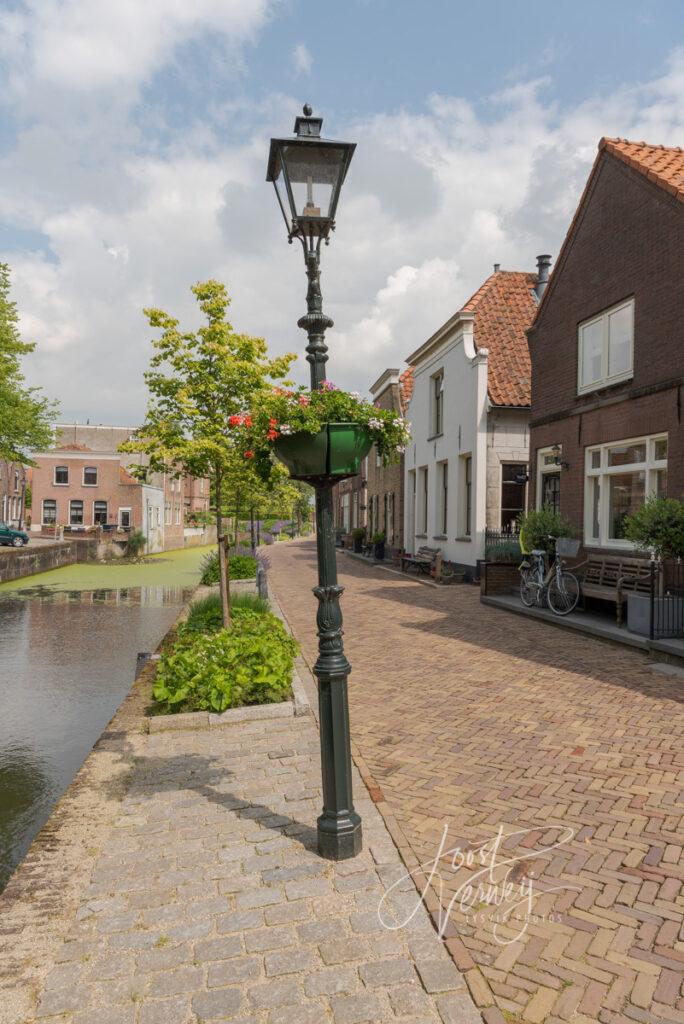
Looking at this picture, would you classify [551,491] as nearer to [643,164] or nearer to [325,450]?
[643,164]

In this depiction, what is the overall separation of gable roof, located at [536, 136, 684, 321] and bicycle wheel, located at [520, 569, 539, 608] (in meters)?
6.34

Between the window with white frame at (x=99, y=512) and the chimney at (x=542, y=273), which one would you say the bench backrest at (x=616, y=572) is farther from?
the window with white frame at (x=99, y=512)

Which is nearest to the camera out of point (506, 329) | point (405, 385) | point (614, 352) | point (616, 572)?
point (616, 572)

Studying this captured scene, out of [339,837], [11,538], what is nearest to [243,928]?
[339,837]

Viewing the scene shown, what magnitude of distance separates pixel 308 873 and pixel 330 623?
A: 130 centimetres

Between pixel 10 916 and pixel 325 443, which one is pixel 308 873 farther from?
pixel 325 443

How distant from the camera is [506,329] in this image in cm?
1870

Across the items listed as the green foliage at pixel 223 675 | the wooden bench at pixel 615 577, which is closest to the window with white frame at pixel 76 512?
the wooden bench at pixel 615 577

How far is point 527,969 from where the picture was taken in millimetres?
2795

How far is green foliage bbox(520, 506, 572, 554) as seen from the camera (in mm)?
12766

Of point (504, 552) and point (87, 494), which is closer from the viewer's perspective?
point (504, 552)

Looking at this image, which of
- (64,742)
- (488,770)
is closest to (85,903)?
(488,770)

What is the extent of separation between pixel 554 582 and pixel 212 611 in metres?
5.98

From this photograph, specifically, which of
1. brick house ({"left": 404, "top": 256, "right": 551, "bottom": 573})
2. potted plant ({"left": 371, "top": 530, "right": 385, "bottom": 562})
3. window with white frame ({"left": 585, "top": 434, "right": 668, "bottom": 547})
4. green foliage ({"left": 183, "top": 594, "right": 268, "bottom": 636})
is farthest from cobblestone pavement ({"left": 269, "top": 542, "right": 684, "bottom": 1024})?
potted plant ({"left": 371, "top": 530, "right": 385, "bottom": 562})
